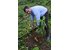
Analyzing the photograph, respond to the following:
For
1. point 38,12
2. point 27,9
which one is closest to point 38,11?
point 38,12

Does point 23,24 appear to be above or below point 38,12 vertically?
below

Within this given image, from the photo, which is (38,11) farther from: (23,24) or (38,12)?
(23,24)

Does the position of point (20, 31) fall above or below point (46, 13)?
below

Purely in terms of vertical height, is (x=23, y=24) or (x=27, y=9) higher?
(x=27, y=9)

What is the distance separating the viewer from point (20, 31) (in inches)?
65.0

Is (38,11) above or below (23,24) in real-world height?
above

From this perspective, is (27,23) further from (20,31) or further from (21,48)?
(21,48)

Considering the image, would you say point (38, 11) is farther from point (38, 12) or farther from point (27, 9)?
point (27, 9)
